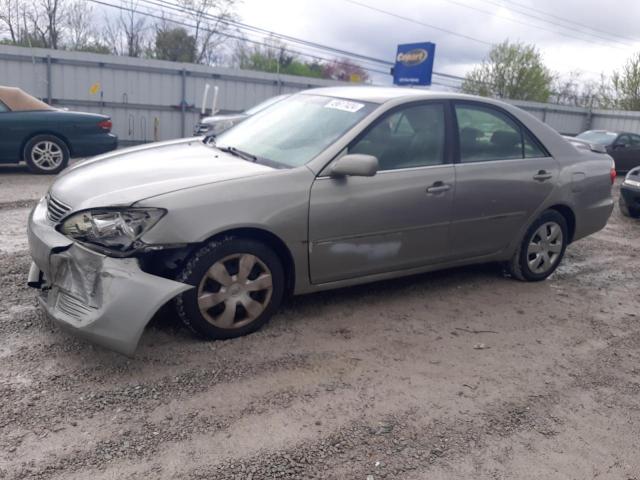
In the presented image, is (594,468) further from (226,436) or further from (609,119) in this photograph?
(609,119)

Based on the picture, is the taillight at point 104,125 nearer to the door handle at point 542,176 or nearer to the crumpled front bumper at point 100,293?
the crumpled front bumper at point 100,293

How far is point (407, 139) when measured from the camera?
14.3ft

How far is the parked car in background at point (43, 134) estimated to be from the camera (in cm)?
914

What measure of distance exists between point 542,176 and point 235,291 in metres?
3.01

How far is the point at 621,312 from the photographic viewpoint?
16.1ft

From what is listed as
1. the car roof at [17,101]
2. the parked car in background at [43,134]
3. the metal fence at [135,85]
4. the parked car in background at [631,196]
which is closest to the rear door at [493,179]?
the parked car in background at [631,196]

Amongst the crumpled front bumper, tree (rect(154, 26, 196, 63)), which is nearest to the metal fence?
the crumpled front bumper

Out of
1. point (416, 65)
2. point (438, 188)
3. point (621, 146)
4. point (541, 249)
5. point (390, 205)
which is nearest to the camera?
point (390, 205)

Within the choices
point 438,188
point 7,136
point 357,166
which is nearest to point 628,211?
point 438,188

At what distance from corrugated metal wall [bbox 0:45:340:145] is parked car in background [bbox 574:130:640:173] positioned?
9.77 meters

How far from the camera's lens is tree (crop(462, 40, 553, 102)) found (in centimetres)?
3925

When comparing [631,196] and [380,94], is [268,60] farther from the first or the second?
[380,94]

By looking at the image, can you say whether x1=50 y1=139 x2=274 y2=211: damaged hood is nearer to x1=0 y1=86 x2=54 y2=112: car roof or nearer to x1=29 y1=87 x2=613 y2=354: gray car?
x1=29 y1=87 x2=613 y2=354: gray car

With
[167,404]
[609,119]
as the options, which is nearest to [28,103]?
[167,404]
